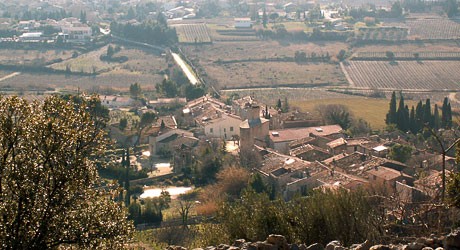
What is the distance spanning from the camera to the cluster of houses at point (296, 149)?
31.4 m

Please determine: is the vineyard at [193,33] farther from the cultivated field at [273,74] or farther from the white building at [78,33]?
the cultivated field at [273,74]

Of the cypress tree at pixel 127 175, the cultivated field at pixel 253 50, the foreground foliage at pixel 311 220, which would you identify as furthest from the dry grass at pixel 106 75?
the foreground foliage at pixel 311 220

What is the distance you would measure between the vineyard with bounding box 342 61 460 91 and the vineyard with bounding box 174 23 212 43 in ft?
53.0

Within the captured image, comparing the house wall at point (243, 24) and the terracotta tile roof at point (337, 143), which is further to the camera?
the house wall at point (243, 24)

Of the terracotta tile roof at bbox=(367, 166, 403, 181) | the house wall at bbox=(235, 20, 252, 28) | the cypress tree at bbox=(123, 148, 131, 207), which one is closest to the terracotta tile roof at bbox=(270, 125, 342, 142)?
the cypress tree at bbox=(123, 148, 131, 207)

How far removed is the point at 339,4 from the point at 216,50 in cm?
4489

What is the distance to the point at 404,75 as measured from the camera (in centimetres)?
6794

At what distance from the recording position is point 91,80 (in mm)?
62875

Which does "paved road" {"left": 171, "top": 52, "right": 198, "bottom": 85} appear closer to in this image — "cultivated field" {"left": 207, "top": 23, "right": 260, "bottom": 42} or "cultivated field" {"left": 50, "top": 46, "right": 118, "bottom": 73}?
"cultivated field" {"left": 50, "top": 46, "right": 118, "bottom": 73}

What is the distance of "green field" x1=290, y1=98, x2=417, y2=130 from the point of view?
47.5 m

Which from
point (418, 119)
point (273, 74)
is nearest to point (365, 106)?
point (418, 119)

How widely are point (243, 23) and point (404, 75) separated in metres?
26.6

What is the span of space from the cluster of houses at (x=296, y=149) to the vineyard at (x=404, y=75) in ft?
66.9

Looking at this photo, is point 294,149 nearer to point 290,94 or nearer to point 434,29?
point 290,94
